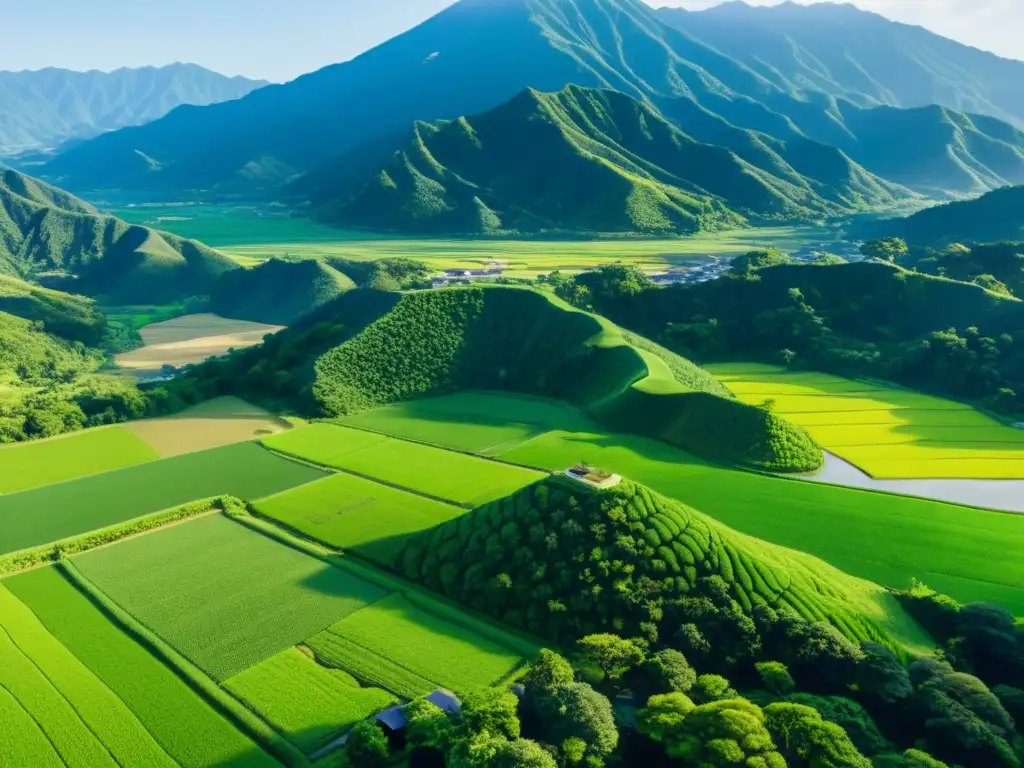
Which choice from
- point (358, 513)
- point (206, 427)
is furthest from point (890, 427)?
point (206, 427)

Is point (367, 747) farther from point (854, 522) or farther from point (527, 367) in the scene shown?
point (527, 367)

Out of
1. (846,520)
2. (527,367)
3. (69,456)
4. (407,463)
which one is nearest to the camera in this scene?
(846,520)

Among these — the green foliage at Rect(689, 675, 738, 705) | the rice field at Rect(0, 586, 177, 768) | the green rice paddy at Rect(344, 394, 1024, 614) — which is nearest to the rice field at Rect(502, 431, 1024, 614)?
the green rice paddy at Rect(344, 394, 1024, 614)

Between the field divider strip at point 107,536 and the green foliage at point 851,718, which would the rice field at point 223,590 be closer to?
the field divider strip at point 107,536

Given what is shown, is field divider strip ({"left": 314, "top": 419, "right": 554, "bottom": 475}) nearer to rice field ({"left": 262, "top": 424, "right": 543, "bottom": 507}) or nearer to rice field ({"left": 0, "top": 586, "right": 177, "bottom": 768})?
rice field ({"left": 262, "top": 424, "right": 543, "bottom": 507})

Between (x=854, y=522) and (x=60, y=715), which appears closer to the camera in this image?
(x=60, y=715)

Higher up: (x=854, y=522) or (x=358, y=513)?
(x=854, y=522)
